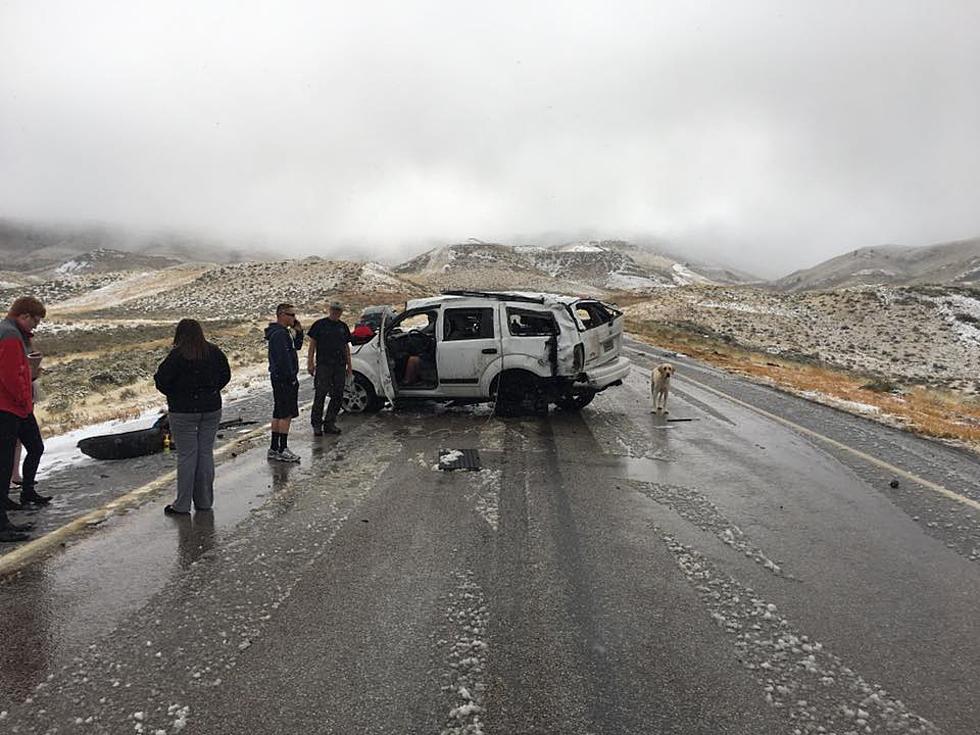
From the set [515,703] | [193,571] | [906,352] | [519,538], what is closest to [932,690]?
[515,703]

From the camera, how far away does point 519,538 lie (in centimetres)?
500

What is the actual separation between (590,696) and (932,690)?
5.88ft

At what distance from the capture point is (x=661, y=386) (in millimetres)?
10562

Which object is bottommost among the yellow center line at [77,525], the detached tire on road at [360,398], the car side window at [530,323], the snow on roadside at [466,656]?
the snow on roadside at [466,656]

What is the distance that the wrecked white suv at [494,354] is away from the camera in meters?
9.59

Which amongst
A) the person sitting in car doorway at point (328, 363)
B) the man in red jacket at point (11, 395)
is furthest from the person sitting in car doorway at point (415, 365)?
the man in red jacket at point (11, 395)

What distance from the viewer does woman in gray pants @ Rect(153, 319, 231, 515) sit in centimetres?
549

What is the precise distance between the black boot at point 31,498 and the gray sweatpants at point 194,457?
1411 mm

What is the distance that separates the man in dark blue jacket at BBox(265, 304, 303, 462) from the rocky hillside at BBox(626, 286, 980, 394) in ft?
90.5

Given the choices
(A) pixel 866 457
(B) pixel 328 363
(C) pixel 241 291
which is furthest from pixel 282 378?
(C) pixel 241 291

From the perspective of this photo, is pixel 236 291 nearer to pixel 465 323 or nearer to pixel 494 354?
pixel 465 323

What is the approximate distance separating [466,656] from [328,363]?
20.3 feet

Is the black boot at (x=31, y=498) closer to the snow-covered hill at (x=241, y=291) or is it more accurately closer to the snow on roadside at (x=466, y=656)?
the snow on roadside at (x=466, y=656)

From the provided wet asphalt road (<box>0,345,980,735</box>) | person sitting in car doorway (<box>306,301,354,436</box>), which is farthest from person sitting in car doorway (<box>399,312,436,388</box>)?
wet asphalt road (<box>0,345,980,735</box>)
